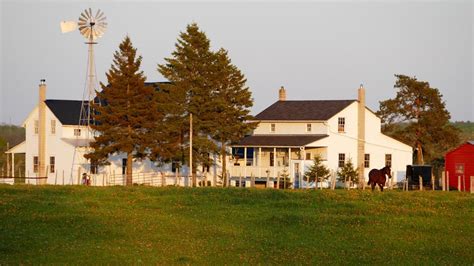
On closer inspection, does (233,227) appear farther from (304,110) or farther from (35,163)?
(35,163)

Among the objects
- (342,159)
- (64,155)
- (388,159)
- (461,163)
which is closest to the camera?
(461,163)

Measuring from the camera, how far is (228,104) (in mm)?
69688

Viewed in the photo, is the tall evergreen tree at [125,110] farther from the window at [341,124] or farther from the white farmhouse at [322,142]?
the window at [341,124]

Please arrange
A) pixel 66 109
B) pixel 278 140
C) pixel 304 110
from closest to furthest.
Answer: pixel 278 140, pixel 304 110, pixel 66 109

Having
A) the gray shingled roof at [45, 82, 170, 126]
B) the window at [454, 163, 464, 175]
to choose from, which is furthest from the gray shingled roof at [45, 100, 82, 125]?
the window at [454, 163, 464, 175]

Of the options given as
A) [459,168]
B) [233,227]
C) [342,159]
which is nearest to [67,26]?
[342,159]

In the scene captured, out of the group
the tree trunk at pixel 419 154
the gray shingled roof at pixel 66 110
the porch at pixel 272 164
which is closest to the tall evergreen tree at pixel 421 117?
the tree trunk at pixel 419 154

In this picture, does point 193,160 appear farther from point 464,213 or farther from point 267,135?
point 464,213

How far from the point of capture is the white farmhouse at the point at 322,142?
72.6m

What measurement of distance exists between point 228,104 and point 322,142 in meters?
8.42

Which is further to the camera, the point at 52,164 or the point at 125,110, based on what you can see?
the point at 52,164

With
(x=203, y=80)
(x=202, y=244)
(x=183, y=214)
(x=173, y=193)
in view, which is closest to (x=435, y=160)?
(x=203, y=80)

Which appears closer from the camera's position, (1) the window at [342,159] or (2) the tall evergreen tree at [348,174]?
(2) the tall evergreen tree at [348,174]

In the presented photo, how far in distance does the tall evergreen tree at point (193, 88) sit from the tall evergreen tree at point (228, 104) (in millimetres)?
671
